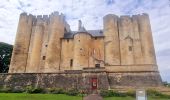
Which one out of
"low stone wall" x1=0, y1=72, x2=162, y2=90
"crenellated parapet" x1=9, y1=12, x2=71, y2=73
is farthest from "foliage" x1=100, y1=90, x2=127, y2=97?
"crenellated parapet" x1=9, y1=12, x2=71, y2=73

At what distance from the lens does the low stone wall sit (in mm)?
31406

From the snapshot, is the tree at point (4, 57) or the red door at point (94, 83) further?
the tree at point (4, 57)

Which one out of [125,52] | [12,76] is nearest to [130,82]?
[125,52]

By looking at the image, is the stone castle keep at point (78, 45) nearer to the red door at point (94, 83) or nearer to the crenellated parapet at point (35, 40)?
the crenellated parapet at point (35, 40)

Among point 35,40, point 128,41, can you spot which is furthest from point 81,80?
point 35,40

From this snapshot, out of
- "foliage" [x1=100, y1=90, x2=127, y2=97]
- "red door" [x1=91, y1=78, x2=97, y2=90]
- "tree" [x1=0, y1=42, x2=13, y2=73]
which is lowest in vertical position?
"foliage" [x1=100, y1=90, x2=127, y2=97]

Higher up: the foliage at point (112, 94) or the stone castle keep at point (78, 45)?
the stone castle keep at point (78, 45)

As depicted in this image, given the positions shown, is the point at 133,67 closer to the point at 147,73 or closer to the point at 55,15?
the point at 147,73

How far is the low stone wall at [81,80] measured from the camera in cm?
3141

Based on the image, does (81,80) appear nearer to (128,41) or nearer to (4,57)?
(128,41)

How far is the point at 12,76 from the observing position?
112 ft

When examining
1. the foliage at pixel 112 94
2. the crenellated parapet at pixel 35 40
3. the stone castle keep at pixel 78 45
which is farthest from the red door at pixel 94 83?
the crenellated parapet at pixel 35 40

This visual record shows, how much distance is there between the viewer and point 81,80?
1253 inches

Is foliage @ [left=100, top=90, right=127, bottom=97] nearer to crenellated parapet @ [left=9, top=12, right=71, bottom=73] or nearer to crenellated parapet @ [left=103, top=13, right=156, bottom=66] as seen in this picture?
crenellated parapet @ [left=103, top=13, right=156, bottom=66]
